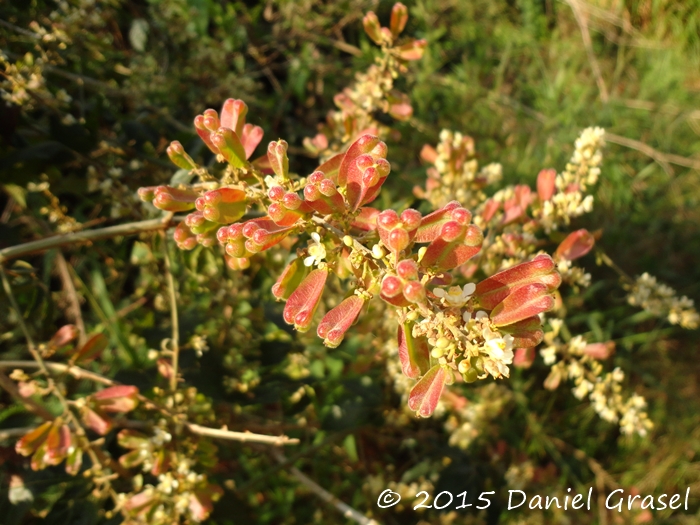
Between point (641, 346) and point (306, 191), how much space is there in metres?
2.49

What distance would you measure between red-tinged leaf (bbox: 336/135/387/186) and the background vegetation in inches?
22.1

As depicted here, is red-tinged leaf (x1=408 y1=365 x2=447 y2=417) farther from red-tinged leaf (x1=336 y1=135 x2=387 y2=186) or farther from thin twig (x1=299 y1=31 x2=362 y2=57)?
thin twig (x1=299 y1=31 x2=362 y2=57)

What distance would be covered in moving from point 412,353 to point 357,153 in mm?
277

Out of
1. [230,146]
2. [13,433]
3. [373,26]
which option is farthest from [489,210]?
[13,433]

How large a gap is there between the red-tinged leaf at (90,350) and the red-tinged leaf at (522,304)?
0.90 metres

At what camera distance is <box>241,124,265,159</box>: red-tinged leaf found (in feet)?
2.95

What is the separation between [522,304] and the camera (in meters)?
0.61

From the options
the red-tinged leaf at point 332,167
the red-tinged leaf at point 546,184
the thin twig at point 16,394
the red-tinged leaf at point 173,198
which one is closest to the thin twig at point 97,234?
the red-tinged leaf at point 173,198

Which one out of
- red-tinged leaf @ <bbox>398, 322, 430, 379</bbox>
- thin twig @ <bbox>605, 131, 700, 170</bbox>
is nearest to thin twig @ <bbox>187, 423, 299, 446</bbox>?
red-tinged leaf @ <bbox>398, 322, 430, 379</bbox>

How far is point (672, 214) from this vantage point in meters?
2.91

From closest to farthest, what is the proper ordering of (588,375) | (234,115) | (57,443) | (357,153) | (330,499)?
(357,153) < (234,115) < (57,443) < (588,375) < (330,499)

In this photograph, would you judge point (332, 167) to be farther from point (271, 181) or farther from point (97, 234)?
point (97, 234)


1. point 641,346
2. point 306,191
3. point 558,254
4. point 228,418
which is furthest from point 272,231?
point 641,346

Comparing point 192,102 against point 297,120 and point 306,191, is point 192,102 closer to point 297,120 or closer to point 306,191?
point 297,120
